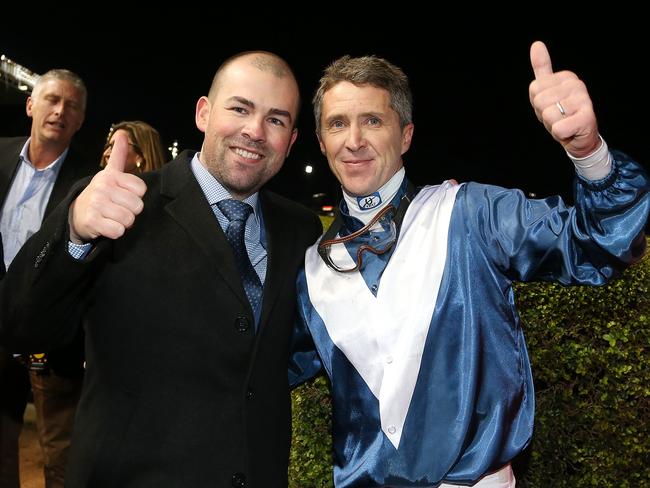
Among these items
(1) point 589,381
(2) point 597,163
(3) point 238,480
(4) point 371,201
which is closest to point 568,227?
(2) point 597,163

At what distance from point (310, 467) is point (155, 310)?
1.56 meters

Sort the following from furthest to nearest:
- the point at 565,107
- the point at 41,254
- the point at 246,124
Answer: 1. the point at 246,124
2. the point at 41,254
3. the point at 565,107

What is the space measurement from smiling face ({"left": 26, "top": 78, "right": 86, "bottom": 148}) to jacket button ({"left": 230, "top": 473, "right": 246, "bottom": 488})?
94.7 inches

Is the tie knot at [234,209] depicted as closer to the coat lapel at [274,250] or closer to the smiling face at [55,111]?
the coat lapel at [274,250]

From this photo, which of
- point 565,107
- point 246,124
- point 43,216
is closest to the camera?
point 565,107

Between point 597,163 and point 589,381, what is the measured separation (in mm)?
1559

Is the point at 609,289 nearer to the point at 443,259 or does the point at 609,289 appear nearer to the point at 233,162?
the point at 443,259

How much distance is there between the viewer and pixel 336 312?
6.37 ft

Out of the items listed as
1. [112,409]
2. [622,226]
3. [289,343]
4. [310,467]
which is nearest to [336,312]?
[289,343]

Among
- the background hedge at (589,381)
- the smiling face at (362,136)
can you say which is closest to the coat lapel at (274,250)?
the smiling face at (362,136)

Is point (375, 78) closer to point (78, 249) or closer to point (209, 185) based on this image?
point (209, 185)

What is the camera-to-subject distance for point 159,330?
1.76 metres

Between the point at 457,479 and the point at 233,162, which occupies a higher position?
the point at 233,162

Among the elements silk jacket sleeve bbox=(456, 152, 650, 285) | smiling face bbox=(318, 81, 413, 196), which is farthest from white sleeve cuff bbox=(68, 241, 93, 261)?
silk jacket sleeve bbox=(456, 152, 650, 285)
